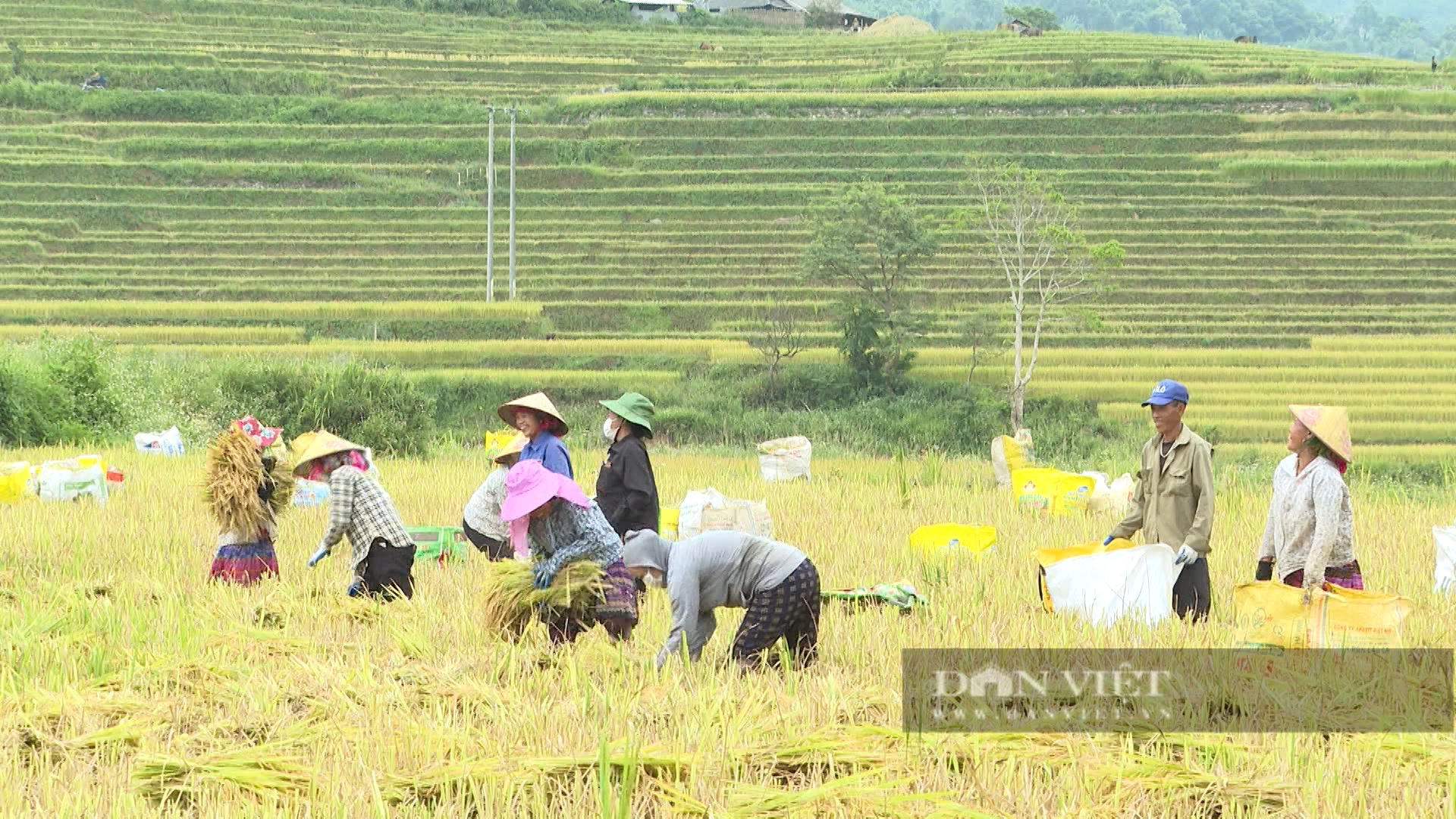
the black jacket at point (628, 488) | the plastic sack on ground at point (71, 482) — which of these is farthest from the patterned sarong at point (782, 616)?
the plastic sack on ground at point (71, 482)

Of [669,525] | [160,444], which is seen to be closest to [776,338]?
[160,444]

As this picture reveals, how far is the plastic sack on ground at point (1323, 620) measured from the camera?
494 centimetres

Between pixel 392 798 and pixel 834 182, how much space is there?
101 feet

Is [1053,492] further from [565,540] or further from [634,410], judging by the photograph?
[565,540]

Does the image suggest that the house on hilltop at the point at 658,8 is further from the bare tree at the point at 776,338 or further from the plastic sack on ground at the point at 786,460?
the plastic sack on ground at the point at 786,460

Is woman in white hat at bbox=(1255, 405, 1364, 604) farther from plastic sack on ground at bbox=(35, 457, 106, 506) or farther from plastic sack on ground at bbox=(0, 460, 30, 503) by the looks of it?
plastic sack on ground at bbox=(0, 460, 30, 503)

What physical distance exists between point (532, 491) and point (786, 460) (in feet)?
25.5

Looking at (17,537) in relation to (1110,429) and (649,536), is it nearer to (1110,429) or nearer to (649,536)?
(649,536)

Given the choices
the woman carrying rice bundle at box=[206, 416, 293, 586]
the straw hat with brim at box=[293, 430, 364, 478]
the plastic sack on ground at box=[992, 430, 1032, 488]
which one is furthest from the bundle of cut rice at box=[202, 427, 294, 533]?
the plastic sack on ground at box=[992, 430, 1032, 488]

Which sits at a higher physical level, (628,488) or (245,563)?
(628,488)

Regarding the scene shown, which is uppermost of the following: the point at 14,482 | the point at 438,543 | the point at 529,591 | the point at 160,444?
the point at 529,591

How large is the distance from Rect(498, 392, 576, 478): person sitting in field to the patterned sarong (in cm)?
165

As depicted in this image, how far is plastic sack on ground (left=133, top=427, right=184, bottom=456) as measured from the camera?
1341 cm

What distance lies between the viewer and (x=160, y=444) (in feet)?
44.4
